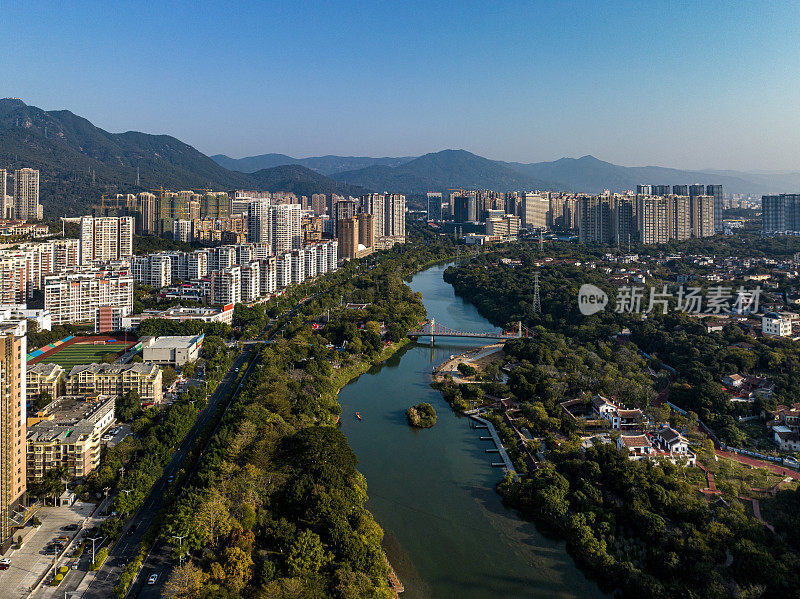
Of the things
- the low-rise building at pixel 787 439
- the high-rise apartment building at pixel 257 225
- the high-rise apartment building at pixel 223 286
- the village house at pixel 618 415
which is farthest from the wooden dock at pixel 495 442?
the high-rise apartment building at pixel 257 225

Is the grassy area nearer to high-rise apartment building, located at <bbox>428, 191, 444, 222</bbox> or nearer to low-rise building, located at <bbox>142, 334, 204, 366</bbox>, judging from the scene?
low-rise building, located at <bbox>142, 334, 204, 366</bbox>

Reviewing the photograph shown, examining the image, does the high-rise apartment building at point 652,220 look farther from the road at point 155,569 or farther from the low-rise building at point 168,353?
the road at point 155,569

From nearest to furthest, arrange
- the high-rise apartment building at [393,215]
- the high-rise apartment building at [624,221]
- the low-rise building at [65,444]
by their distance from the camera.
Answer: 1. the low-rise building at [65,444]
2. the high-rise apartment building at [624,221]
3. the high-rise apartment building at [393,215]

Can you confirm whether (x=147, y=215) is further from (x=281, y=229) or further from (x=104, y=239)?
(x=104, y=239)

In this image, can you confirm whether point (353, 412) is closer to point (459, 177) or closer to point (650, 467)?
point (650, 467)

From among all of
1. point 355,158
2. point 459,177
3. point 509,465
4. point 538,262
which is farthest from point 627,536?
point 355,158

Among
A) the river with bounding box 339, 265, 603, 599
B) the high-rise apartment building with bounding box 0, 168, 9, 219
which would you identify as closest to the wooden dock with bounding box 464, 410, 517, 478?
the river with bounding box 339, 265, 603, 599
